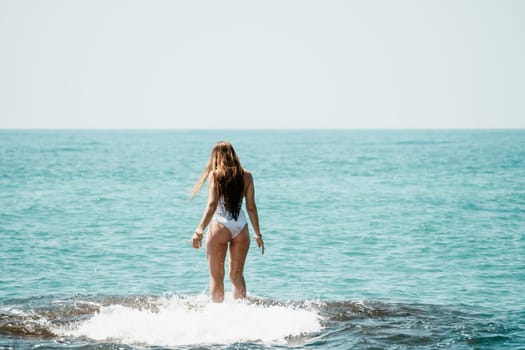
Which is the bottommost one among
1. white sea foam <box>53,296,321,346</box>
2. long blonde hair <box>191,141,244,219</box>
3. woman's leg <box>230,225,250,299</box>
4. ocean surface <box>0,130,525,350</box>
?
ocean surface <box>0,130,525,350</box>

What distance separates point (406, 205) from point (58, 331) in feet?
63.5

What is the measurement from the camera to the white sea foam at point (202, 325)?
8156mm

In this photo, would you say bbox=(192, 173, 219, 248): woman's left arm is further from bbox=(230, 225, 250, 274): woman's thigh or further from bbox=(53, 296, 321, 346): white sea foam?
bbox=(53, 296, 321, 346): white sea foam

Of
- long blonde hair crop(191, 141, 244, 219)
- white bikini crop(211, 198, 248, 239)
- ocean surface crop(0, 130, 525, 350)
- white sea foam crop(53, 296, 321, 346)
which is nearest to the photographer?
white sea foam crop(53, 296, 321, 346)

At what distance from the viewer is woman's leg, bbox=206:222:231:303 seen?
8.76m

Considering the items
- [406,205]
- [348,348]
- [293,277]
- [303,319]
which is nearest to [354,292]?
[293,277]

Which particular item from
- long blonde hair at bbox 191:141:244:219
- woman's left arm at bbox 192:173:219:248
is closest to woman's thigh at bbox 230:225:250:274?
long blonde hair at bbox 191:141:244:219

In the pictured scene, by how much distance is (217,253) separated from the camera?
8875 millimetres

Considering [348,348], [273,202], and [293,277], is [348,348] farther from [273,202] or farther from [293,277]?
[273,202]

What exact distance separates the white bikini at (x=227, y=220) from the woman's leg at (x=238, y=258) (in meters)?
0.07

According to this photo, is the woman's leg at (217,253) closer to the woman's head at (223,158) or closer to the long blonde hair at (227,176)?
the long blonde hair at (227,176)

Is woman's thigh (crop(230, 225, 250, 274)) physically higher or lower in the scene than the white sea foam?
higher

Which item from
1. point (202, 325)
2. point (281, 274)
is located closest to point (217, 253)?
Answer: point (202, 325)

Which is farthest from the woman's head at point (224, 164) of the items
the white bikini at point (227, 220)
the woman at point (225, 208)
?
the white bikini at point (227, 220)
